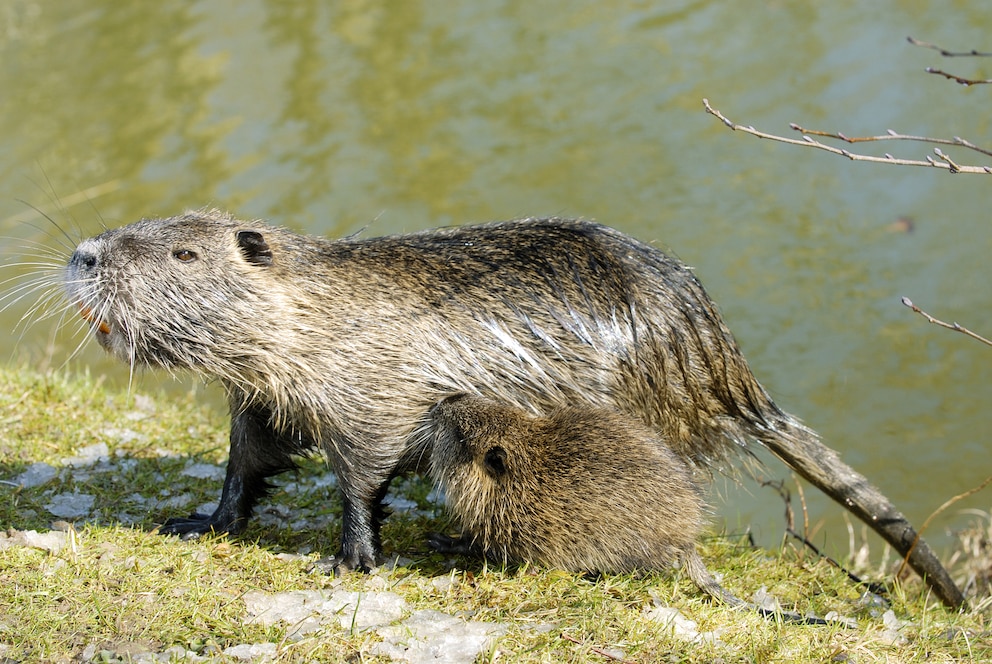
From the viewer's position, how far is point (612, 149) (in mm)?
9148

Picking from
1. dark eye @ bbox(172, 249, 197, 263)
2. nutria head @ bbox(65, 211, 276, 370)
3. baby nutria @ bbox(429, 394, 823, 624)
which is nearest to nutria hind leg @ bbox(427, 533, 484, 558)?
baby nutria @ bbox(429, 394, 823, 624)

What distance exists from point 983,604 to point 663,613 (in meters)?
1.53

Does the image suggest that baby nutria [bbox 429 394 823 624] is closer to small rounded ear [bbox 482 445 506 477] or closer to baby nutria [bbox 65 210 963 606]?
small rounded ear [bbox 482 445 506 477]

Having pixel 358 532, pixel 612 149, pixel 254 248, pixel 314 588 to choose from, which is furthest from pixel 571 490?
pixel 612 149

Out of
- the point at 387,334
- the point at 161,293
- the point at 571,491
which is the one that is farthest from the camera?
the point at 387,334

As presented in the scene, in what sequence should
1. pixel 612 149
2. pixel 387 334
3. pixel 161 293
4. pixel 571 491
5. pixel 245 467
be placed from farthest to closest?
pixel 612 149, pixel 245 467, pixel 387 334, pixel 161 293, pixel 571 491

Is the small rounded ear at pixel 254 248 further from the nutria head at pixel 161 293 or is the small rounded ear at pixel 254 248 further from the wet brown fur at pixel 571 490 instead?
the wet brown fur at pixel 571 490

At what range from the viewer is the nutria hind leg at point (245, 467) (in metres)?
3.90

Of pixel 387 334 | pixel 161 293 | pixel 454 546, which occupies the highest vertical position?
pixel 161 293

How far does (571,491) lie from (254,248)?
1337 millimetres

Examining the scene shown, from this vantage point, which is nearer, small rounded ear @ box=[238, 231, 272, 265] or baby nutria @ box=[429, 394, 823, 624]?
Answer: baby nutria @ box=[429, 394, 823, 624]

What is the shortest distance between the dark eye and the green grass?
94 cm

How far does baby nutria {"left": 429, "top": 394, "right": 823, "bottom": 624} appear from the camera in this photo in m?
3.39

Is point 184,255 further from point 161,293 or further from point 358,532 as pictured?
point 358,532
